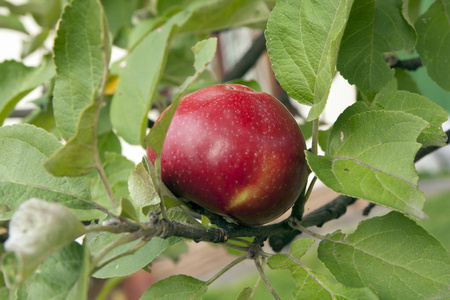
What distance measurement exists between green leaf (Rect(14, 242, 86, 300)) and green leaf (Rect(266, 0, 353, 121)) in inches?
8.3

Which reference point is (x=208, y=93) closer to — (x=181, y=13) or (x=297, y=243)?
(x=297, y=243)

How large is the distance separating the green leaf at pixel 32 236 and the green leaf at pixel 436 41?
433 millimetres

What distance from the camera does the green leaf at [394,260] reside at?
14.4 inches

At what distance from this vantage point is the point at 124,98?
1.61 ft

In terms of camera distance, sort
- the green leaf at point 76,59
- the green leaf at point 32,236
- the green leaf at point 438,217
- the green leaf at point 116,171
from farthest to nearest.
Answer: the green leaf at point 438,217 → the green leaf at point 116,171 → the green leaf at point 76,59 → the green leaf at point 32,236

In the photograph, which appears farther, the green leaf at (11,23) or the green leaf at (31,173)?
the green leaf at (11,23)

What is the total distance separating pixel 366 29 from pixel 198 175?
229mm

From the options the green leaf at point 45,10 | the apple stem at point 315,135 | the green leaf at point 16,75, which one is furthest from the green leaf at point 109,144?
the apple stem at point 315,135

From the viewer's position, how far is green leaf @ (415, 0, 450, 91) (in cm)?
52

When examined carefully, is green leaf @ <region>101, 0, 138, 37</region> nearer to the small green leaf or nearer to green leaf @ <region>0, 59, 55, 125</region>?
green leaf @ <region>0, 59, 55, 125</region>

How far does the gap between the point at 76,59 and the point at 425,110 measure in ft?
1.00

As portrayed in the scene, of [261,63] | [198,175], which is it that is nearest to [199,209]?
[198,175]

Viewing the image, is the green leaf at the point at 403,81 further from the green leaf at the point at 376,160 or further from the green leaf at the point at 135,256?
the green leaf at the point at 135,256

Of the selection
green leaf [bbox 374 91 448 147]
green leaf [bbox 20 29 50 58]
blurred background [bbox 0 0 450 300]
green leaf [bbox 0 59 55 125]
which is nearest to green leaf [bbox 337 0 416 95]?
green leaf [bbox 374 91 448 147]
